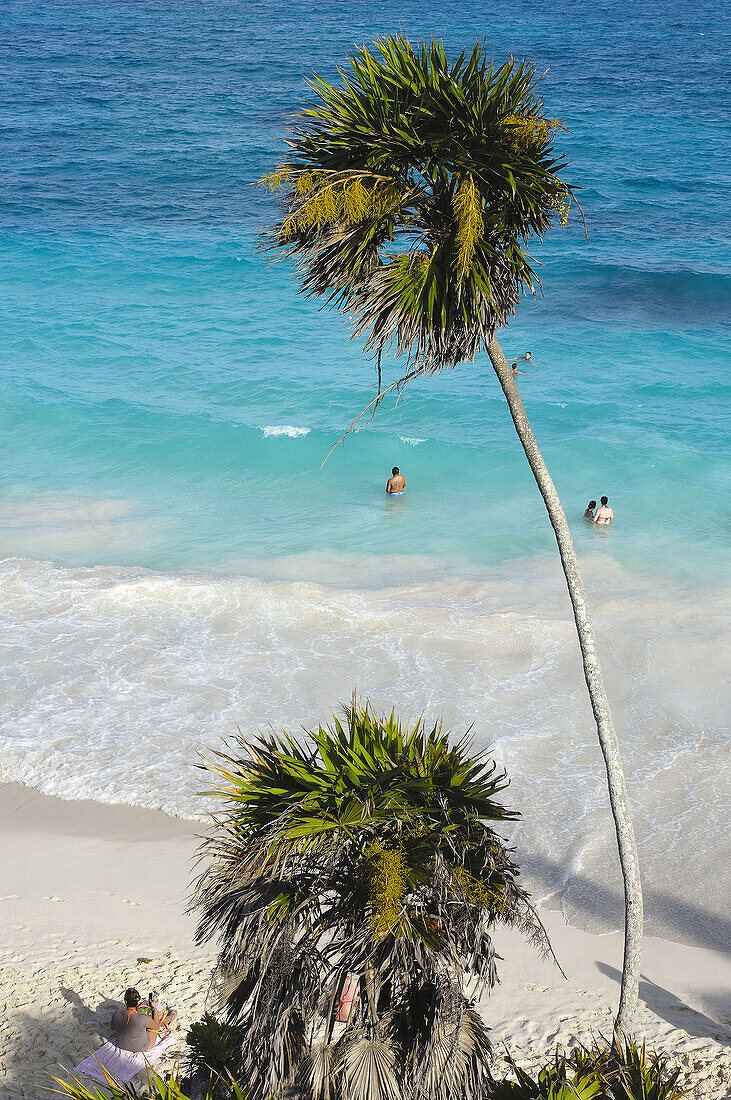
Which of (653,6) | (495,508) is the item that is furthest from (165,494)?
(653,6)

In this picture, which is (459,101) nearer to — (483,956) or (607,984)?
(483,956)

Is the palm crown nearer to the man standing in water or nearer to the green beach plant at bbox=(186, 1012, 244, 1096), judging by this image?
the green beach plant at bbox=(186, 1012, 244, 1096)

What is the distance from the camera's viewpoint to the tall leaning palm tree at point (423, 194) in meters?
6.12

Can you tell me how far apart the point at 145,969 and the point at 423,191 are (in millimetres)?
8074

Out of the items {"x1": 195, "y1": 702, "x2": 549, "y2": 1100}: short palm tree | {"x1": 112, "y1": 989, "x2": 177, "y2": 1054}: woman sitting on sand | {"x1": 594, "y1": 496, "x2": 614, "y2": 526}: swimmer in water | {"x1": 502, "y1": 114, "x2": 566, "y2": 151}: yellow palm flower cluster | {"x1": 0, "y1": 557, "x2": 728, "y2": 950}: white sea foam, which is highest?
{"x1": 594, "y1": 496, "x2": 614, "y2": 526}: swimmer in water

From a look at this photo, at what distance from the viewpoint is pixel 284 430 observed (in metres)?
25.8

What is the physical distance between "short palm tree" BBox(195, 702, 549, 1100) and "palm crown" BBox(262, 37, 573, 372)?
2.96m

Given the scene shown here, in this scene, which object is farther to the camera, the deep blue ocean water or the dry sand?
the deep blue ocean water

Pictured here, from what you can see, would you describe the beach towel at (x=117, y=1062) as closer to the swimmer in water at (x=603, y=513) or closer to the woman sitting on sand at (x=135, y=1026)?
the woman sitting on sand at (x=135, y=1026)

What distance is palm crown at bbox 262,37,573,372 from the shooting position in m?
6.13

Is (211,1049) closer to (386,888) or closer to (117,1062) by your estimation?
(117,1062)

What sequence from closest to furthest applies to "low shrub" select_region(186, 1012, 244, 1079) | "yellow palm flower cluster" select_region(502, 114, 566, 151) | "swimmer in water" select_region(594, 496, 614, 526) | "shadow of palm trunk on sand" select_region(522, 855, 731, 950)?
"yellow palm flower cluster" select_region(502, 114, 566, 151) → "low shrub" select_region(186, 1012, 244, 1079) → "shadow of palm trunk on sand" select_region(522, 855, 731, 950) → "swimmer in water" select_region(594, 496, 614, 526)

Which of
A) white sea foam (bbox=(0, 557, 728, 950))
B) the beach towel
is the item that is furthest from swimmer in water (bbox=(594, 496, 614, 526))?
the beach towel

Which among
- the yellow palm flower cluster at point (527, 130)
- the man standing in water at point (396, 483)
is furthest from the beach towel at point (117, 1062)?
the man standing in water at point (396, 483)
